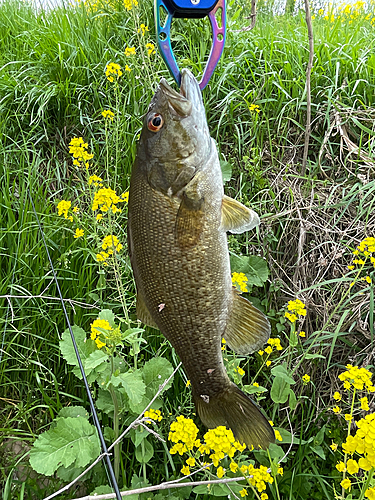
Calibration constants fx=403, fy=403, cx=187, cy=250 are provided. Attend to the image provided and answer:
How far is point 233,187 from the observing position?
2627mm

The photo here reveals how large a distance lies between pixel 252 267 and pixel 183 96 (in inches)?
54.8

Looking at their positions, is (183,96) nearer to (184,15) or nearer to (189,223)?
(184,15)

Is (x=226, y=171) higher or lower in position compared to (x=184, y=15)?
lower

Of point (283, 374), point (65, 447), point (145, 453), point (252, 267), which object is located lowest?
point (145, 453)

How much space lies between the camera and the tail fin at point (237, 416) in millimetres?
1061

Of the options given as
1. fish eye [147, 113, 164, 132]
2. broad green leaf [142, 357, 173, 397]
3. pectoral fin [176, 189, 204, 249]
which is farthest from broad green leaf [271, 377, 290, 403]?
fish eye [147, 113, 164, 132]

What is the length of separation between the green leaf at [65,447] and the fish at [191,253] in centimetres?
76

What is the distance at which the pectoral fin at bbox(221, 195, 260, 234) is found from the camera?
109cm

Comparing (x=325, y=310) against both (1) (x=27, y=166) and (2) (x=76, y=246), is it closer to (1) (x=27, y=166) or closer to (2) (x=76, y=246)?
(2) (x=76, y=246)

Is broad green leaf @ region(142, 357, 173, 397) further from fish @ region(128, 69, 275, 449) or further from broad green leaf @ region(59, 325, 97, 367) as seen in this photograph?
fish @ region(128, 69, 275, 449)

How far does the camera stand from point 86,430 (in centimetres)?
172

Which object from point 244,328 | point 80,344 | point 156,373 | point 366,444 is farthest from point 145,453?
point 366,444

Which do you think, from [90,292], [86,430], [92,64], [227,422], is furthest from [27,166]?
[227,422]

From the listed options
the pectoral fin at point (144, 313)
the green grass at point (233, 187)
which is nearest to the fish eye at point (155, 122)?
the pectoral fin at point (144, 313)
